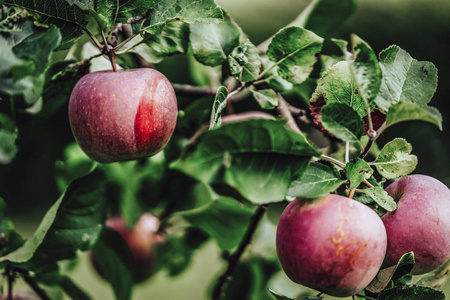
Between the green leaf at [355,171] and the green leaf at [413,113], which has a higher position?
the green leaf at [413,113]

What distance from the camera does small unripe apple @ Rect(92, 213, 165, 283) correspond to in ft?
3.06

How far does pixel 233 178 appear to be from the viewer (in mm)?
428

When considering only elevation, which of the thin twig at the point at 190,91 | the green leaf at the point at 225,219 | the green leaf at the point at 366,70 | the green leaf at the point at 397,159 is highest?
the green leaf at the point at 366,70

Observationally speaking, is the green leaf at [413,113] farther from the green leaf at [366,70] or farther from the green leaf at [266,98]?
the green leaf at [266,98]

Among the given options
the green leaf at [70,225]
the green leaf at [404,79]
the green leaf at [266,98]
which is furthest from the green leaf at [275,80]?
the green leaf at [70,225]

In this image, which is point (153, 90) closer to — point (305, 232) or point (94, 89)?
point (94, 89)

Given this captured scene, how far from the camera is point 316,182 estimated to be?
44cm

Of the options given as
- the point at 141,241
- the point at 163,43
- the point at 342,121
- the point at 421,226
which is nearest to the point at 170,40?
the point at 163,43

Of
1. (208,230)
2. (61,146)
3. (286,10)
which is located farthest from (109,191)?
(286,10)

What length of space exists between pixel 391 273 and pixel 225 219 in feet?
1.11

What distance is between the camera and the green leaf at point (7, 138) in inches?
22.9

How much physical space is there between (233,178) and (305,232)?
0.08 meters

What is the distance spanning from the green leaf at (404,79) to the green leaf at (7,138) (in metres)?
0.45

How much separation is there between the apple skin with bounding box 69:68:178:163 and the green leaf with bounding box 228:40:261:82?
10 cm
